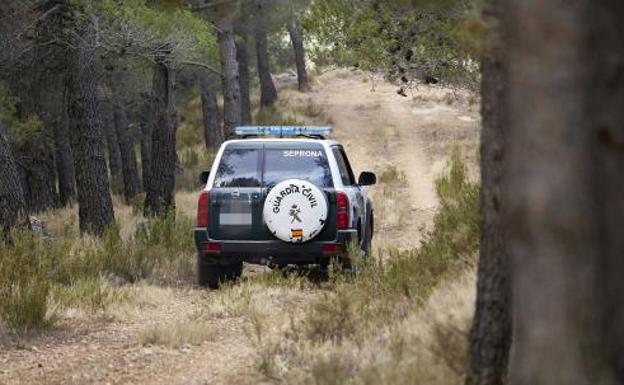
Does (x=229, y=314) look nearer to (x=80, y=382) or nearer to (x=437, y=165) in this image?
(x=80, y=382)

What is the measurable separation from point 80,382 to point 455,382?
2833mm

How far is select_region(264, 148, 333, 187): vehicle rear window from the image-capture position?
1159 cm

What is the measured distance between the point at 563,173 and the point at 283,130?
362 inches

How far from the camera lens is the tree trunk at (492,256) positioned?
5.10m

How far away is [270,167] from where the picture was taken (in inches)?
459

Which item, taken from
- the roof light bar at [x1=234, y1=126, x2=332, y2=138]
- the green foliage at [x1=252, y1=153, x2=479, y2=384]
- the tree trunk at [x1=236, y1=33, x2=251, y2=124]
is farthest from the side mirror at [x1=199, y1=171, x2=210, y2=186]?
the tree trunk at [x1=236, y1=33, x2=251, y2=124]

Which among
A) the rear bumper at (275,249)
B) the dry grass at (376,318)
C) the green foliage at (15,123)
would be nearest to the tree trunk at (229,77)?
the green foliage at (15,123)

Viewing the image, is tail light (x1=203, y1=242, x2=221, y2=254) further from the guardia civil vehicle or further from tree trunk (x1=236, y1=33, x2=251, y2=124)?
tree trunk (x1=236, y1=33, x2=251, y2=124)

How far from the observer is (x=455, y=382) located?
559 centimetres

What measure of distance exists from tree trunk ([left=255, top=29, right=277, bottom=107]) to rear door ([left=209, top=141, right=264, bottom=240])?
29176 millimetres

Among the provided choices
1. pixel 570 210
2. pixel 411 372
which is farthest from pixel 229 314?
pixel 570 210

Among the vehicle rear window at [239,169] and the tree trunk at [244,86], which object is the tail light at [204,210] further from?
the tree trunk at [244,86]

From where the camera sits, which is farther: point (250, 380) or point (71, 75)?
point (71, 75)

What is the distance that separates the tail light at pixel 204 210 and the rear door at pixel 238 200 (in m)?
0.04
